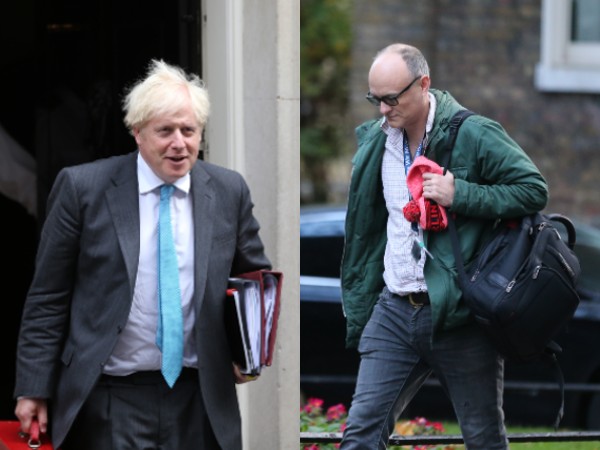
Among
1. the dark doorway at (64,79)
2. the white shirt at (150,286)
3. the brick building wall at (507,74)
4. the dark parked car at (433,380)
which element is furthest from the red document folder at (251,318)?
the brick building wall at (507,74)

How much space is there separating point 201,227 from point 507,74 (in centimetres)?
1036

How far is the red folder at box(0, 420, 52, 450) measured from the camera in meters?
4.41

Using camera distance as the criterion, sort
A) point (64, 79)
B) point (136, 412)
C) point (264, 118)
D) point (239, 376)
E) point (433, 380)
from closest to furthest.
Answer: point (136, 412) < point (239, 376) < point (264, 118) < point (64, 79) < point (433, 380)

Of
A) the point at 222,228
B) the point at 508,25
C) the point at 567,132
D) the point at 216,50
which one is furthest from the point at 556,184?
the point at 222,228

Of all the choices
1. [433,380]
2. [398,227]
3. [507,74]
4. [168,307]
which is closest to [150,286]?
[168,307]

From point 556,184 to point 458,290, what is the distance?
9866 mm

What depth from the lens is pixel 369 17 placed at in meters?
14.6

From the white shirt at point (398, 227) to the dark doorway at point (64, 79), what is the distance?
1375 mm

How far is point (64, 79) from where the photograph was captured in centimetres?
764

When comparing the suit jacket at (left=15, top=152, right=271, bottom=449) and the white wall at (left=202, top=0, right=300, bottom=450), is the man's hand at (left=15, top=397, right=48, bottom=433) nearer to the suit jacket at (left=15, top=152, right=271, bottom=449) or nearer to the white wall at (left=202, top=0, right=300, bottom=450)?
the suit jacket at (left=15, top=152, right=271, bottom=449)

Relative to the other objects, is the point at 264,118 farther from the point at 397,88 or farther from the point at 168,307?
the point at 168,307

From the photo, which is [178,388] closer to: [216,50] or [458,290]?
[458,290]

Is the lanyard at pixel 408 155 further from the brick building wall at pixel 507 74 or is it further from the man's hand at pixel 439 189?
the brick building wall at pixel 507 74

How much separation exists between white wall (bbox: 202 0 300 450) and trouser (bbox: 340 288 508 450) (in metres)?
0.95
